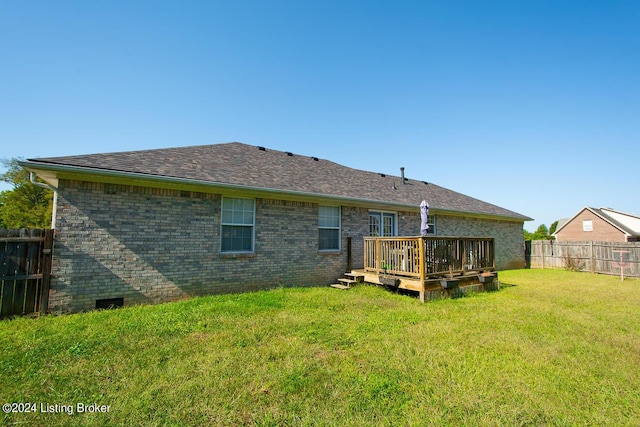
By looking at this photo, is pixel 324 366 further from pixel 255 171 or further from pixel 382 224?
pixel 382 224

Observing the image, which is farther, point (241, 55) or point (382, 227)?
point (382, 227)

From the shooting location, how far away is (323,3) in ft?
27.7

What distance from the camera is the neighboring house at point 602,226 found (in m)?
25.9

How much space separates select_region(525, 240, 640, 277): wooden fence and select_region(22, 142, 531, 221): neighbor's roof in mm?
3093

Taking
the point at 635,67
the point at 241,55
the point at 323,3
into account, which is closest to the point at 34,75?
the point at 241,55

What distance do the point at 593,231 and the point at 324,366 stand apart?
3787 centimetres

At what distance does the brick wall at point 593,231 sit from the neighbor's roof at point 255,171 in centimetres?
1965

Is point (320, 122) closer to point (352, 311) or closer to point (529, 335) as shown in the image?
point (352, 311)

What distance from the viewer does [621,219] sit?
2850 centimetres

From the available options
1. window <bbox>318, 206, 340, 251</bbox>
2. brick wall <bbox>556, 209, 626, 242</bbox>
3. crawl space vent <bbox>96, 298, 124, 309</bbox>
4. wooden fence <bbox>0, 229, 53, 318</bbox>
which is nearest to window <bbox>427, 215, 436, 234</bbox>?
window <bbox>318, 206, 340, 251</bbox>

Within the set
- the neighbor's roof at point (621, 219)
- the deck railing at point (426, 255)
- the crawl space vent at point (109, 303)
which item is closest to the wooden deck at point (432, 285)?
the deck railing at point (426, 255)

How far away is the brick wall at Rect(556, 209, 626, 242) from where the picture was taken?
26656 mm

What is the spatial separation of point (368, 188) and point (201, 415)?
10860 millimetres

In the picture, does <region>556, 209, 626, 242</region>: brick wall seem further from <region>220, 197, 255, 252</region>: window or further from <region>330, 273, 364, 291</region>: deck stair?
<region>220, 197, 255, 252</region>: window
